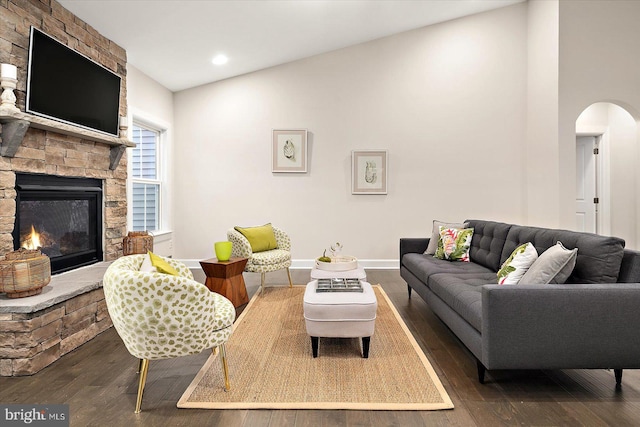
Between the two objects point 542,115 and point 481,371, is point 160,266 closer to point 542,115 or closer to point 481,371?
point 481,371

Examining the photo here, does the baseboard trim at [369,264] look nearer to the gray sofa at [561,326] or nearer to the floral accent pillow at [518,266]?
the floral accent pillow at [518,266]

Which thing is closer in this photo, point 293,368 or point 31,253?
point 293,368

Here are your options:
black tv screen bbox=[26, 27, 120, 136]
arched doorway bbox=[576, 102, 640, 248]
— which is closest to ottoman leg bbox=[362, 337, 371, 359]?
black tv screen bbox=[26, 27, 120, 136]

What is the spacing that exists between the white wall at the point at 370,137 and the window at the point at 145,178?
1.24 feet

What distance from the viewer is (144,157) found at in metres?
5.43

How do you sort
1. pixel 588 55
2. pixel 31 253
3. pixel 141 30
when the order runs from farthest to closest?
pixel 588 55, pixel 141 30, pixel 31 253

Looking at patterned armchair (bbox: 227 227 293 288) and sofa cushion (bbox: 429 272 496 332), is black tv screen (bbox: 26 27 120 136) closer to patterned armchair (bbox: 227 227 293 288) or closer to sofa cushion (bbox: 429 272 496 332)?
patterned armchair (bbox: 227 227 293 288)

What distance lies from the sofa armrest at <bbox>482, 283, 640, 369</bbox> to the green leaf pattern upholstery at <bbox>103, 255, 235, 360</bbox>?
1488 millimetres

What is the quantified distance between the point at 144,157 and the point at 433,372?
466 cm

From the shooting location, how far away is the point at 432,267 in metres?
3.60

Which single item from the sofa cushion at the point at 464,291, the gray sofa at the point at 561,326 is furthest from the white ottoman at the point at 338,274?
the gray sofa at the point at 561,326

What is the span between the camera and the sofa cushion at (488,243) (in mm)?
3564

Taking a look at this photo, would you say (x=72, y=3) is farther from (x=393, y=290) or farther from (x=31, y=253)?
(x=393, y=290)

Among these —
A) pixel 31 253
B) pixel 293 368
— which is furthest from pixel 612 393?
pixel 31 253
